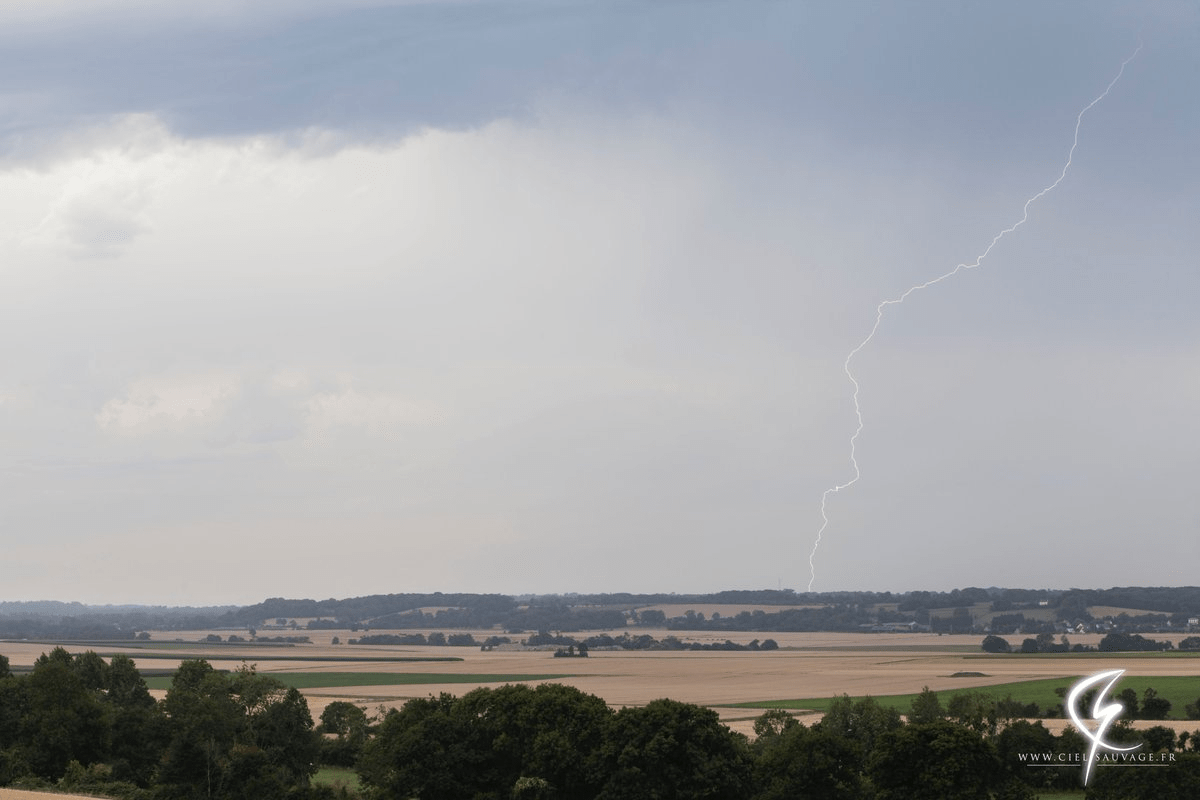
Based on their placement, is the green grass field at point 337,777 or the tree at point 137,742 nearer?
the tree at point 137,742

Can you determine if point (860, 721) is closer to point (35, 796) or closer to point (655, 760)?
point (655, 760)

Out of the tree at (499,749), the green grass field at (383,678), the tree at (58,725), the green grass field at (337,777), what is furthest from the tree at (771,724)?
the green grass field at (383,678)

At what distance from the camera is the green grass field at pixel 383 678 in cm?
17388

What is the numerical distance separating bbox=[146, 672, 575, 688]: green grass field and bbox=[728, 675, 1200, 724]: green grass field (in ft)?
157

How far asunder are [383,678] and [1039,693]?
90.7 m

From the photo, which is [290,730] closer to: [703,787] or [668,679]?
[703,787]

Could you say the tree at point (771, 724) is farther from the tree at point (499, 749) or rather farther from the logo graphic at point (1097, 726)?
the tree at point (499, 749)

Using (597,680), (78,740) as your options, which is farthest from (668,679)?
(78,740)

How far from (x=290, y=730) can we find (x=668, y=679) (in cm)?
10026

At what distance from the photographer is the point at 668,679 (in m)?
178

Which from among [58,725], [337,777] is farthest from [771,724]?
[58,725]

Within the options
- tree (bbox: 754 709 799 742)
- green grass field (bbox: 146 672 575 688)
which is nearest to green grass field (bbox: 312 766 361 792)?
tree (bbox: 754 709 799 742)

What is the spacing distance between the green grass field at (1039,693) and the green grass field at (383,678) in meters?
47.8

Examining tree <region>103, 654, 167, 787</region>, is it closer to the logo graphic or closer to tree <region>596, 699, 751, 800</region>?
tree <region>596, 699, 751, 800</region>
